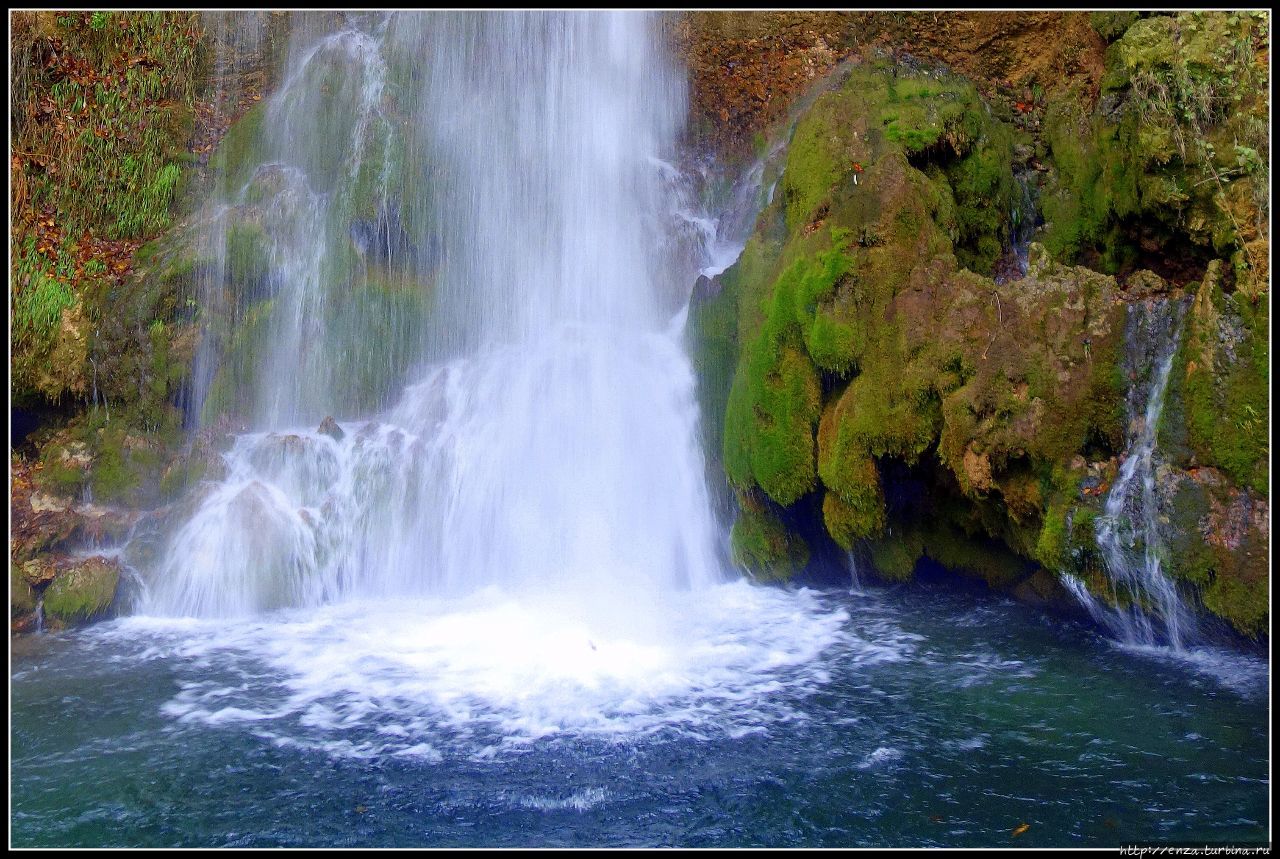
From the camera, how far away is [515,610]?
920 cm

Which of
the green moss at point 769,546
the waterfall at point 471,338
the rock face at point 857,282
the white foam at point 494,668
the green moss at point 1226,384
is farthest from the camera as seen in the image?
the waterfall at point 471,338

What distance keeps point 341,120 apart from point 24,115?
4.11m

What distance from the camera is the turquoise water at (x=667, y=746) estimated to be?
521cm

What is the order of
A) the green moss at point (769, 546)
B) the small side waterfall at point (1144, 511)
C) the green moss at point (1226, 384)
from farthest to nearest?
the green moss at point (769, 546), the small side waterfall at point (1144, 511), the green moss at point (1226, 384)

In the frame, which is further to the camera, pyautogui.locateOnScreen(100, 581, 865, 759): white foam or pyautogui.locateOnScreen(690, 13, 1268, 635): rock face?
pyautogui.locateOnScreen(690, 13, 1268, 635): rock face

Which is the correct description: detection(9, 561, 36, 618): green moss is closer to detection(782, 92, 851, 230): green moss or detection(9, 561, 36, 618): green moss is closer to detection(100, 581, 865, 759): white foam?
detection(100, 581, 865, 759): white foam

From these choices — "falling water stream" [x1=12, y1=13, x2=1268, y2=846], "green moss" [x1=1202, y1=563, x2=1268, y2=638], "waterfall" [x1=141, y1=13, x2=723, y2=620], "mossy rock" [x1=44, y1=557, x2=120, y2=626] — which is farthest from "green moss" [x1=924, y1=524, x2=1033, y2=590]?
"mossy rock" [x1=44, y1=557, x2=120, y2=626]

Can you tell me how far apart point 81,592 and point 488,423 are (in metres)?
4.63

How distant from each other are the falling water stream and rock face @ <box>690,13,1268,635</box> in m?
0.78

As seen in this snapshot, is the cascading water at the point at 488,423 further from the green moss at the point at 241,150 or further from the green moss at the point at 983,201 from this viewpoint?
the green moss at the point at 983,201

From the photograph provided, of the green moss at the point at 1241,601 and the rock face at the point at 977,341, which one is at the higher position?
the rock face at the point at 977,341

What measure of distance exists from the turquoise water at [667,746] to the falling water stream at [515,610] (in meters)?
0.03

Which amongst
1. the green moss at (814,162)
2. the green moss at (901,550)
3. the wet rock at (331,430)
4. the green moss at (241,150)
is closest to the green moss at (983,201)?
the green moss at (814,162)

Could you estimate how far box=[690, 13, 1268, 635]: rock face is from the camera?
7.03 meters
